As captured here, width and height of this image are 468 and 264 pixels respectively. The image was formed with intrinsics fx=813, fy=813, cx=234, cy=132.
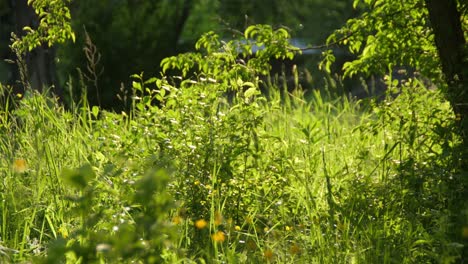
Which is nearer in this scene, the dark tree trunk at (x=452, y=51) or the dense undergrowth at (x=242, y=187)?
the dense undergrowth at (x=242, y=187)

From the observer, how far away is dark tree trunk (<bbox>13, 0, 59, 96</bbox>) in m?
9.10

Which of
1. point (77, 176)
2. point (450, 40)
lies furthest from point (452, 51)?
point (77, 176)

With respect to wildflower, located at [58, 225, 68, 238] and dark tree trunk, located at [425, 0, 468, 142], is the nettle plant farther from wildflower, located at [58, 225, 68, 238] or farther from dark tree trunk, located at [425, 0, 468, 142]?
dark tree trunk, located at [425, 0, 468, 142]

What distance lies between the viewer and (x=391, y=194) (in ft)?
14.4

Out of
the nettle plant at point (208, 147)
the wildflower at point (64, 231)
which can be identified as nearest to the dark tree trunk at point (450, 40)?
the nettle plant at point (208, 147)

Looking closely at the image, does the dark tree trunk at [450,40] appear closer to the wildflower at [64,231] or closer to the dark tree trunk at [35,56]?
the wildflower at [64,231]

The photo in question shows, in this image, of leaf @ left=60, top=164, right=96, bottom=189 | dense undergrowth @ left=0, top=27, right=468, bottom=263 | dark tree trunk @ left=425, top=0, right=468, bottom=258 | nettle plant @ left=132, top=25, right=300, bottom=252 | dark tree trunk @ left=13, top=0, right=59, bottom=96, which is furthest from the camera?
dark tree trunk @ left=13, top=0, right=59, bottom=96

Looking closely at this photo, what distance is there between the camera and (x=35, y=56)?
30.5ft

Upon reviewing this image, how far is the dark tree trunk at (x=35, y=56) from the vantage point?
9.10 metres

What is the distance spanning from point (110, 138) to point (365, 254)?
1.79 metres

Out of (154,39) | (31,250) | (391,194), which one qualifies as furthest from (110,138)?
(154,39)

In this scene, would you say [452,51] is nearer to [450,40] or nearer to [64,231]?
[450,40]

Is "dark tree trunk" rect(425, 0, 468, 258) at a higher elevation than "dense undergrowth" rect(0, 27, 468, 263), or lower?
higher

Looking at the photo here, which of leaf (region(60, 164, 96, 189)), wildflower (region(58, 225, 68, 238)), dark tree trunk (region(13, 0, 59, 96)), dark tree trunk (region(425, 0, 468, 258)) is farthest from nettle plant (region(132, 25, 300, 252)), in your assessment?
dark tree trunk (region(13, 0, 59, 96))
